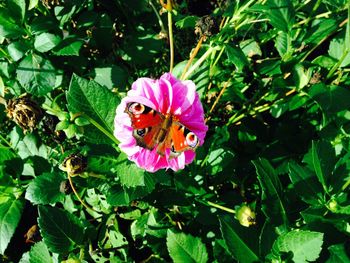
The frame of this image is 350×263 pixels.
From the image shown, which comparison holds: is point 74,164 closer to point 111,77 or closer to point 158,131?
point 158,131

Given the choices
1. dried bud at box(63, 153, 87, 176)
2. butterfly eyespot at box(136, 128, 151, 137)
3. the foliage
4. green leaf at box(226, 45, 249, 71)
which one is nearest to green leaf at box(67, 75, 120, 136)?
the foliage

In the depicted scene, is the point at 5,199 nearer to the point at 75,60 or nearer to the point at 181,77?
the point at 75,60

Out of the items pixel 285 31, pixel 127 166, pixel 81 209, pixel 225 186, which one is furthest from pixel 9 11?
pixel 225 186

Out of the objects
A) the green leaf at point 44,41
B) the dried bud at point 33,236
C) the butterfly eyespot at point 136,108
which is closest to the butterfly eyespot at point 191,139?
the butterfly eyespot at point 136,108

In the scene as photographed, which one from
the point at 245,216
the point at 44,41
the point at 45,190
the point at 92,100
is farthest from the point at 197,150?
the point at 44,41

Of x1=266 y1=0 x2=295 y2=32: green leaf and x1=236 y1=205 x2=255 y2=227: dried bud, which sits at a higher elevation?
x1=266 y1=0 x2=295 y2=32: green leaf

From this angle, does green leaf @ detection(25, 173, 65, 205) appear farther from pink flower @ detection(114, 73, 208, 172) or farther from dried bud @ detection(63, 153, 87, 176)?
pink flower @ detection(114, 73, 208, 172)

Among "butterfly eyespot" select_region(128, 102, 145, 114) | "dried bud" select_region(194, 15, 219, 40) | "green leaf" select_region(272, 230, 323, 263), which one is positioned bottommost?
"green leaf" select_region(272, 230, 323, 263)
